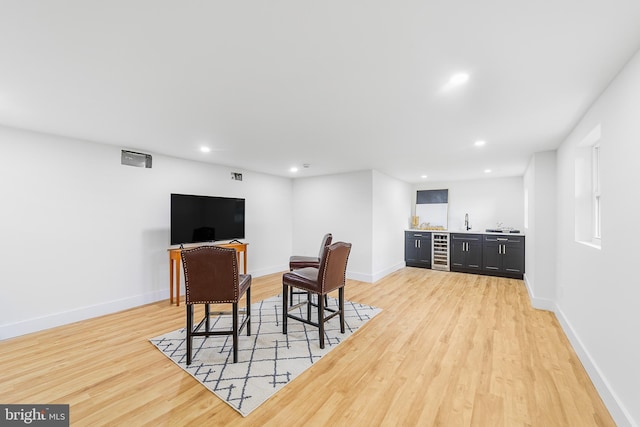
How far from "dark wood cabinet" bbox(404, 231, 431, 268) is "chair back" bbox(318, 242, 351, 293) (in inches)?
166

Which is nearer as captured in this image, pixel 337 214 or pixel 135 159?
pixel 135 159

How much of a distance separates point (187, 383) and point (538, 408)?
255cm

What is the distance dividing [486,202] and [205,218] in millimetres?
6302

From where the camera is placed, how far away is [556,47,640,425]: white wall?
1526 millimetres

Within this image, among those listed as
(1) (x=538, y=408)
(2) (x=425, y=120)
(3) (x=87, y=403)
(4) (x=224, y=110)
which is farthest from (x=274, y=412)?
(2) (x=425, y=120)

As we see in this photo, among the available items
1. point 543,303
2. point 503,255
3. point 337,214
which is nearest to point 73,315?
point 337,214

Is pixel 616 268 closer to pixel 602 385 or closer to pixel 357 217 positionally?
pixel 602 385

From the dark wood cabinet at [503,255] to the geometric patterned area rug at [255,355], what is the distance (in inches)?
A: 148

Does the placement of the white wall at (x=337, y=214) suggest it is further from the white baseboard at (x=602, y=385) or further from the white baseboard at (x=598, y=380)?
the white baseboard at (x=602, y=385)

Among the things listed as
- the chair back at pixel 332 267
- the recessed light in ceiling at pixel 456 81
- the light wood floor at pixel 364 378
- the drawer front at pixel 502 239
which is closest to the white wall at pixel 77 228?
the light wood floor at pixel 364 378

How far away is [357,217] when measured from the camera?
5344mm

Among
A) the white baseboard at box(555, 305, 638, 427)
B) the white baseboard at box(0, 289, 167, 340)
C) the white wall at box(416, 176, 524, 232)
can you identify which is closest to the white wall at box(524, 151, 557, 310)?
the white baseboard at box(555, 305, 638, 427)

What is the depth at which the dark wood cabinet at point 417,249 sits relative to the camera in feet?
21.4

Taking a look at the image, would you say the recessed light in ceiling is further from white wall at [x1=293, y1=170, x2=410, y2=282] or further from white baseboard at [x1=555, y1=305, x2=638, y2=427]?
white wall at [x1=293, y1=170, x2=410, y2=282]
